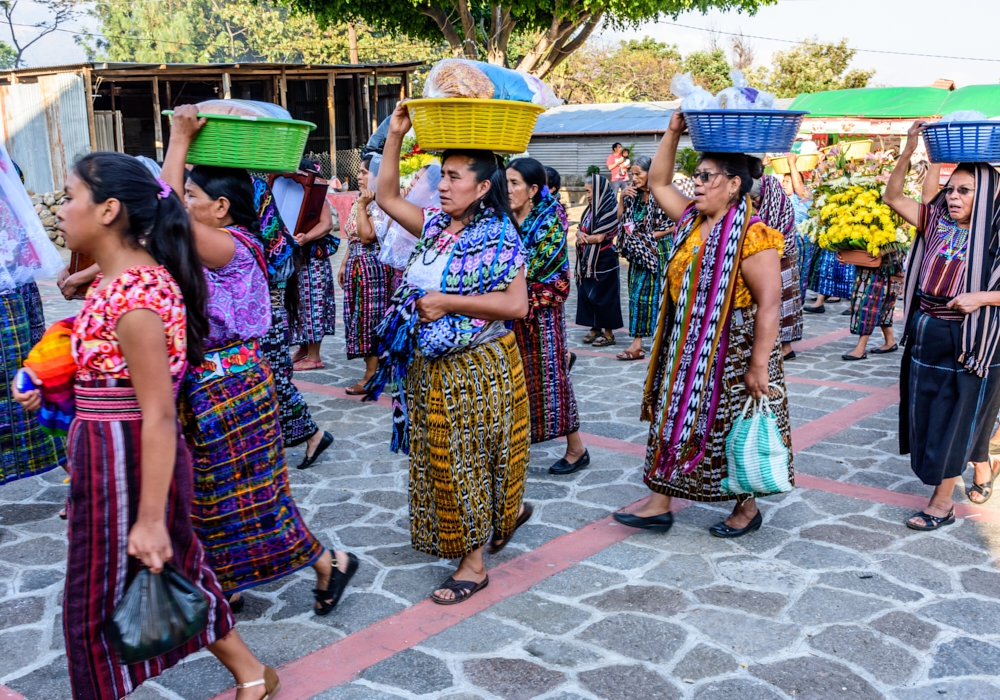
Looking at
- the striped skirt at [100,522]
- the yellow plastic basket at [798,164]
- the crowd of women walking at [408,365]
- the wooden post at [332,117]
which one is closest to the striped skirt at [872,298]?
the yellow plastic basket at [798,164]

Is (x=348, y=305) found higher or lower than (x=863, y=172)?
lower

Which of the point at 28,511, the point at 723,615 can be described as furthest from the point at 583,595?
the point at 28,511

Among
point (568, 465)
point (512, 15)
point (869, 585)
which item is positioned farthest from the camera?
point (512, 15)

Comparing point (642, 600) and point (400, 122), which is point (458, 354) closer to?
point (400, 122)

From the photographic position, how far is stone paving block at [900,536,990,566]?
14.1ft

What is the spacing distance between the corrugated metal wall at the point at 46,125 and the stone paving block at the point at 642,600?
703 inches

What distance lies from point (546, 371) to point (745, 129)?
6.47 ft

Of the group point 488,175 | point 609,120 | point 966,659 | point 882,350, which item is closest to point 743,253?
point 488,175

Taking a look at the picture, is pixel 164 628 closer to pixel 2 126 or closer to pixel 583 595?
pixel 583 595

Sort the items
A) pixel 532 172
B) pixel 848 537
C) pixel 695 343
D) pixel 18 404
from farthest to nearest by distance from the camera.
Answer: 1. pixel 532 172
2. pixel 18 404
3. pixel 848 537
4. pixel 695 343

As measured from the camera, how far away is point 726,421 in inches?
172

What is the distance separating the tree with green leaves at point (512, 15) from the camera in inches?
703

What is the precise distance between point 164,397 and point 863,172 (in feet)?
25.1

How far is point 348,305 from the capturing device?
760cm
